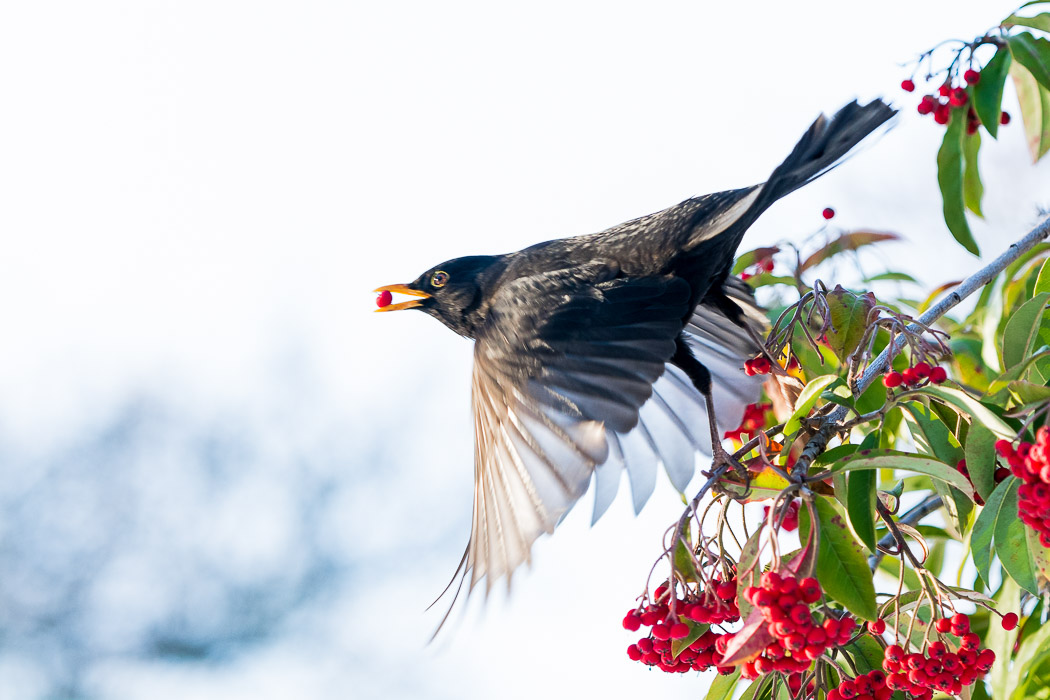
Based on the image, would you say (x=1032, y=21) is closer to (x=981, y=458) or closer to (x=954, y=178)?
(x=954, y=178)

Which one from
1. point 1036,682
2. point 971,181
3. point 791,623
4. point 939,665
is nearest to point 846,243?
point 971,181

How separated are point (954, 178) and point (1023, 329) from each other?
89 centimetres

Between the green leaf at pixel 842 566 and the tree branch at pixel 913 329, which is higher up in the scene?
the tree branch at pixel 913 329

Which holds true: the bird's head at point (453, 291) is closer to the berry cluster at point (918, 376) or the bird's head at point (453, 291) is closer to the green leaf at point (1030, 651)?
the berry cluster at point (918, 376)

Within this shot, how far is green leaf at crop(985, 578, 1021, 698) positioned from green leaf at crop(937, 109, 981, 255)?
79 centimetres

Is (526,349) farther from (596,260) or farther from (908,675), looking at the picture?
(908,675)

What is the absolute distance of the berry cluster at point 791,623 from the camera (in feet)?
4.33

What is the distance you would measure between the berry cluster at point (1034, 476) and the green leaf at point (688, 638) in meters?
0.52

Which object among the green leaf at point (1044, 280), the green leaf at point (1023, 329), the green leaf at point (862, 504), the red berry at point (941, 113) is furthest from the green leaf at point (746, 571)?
the red berry at point (941, 113)

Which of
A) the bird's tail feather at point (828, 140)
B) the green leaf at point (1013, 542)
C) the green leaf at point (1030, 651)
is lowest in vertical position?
the green leaf at point (1030, 651)

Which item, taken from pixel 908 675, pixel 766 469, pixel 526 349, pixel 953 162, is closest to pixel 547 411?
pixel 526 349

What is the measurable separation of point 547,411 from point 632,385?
0.72 feet

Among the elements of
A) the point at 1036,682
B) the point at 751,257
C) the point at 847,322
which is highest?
the point at 751,257

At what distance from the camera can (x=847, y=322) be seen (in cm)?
175
